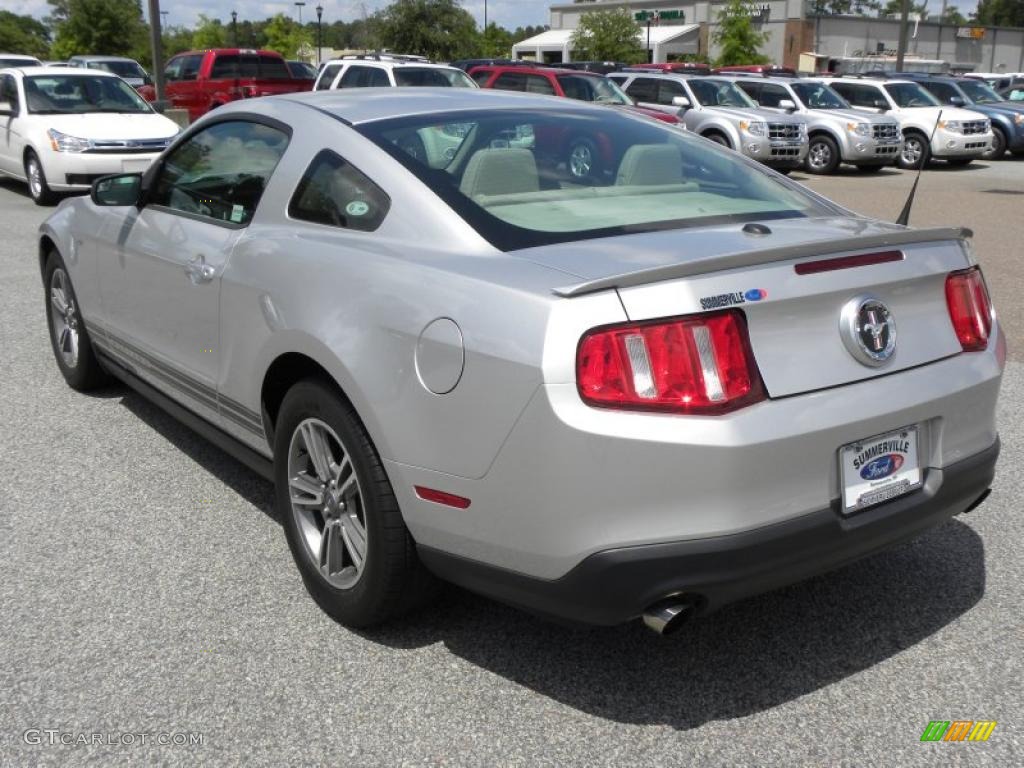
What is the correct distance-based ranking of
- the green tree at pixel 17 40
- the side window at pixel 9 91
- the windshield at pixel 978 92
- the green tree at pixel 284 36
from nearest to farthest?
the side window at pixel 9 91
the windshield at pixel 978 92
the green tree at pixel 17 40
the green tree at pixel 284 36

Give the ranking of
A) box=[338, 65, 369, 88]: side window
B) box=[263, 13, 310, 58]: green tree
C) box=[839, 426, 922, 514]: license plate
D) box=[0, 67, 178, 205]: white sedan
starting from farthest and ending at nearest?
box=[263, 13, 310, 58]: green tree < box=[338, 65, 369, 88]: side window < box=[0, 67, 178, 205]: white sedan < box=[839, 426, 922, 514]: license plate

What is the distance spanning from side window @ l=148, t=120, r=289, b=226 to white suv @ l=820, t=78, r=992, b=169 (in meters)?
19.7

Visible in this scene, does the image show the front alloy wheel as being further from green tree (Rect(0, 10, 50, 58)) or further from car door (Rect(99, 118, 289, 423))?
green tree (Rect(0, 10, 50, 58))

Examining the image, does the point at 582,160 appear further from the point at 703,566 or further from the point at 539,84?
the point at 539,84

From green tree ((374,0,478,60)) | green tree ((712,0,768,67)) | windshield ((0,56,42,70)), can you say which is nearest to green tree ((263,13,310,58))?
green tree ((374,0,478,60))

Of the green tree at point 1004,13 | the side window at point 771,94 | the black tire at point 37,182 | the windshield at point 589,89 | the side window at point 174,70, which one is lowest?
the black tire at point 37,182

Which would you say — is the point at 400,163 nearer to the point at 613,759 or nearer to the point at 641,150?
the point at 641,150

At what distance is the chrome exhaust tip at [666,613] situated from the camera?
2.71 meters

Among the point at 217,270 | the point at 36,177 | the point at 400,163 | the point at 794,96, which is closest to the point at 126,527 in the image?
the point at 217,270

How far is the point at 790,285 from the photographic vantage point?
109 inches

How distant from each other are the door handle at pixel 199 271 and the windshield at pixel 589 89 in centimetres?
1469

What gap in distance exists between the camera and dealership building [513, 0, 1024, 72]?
75.0 metres

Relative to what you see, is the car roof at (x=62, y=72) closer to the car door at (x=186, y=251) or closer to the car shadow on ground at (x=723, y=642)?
the car door at (x=186, y=251)

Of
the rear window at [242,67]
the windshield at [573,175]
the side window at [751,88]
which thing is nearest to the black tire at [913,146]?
the side window at [751,88]
